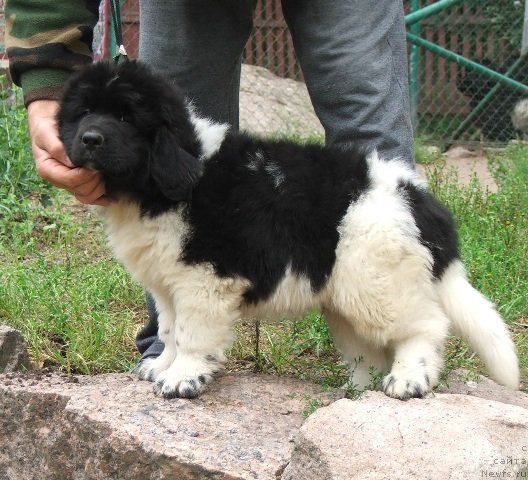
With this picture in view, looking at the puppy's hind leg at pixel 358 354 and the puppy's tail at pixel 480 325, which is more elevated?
the puppy's tail at pixel 480 325

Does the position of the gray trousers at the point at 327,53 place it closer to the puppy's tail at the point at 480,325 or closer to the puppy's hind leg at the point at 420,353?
the puppy's tail at the point at 480,325

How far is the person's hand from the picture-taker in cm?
310

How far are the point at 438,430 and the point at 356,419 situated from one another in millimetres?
245

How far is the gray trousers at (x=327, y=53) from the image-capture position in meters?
3.49

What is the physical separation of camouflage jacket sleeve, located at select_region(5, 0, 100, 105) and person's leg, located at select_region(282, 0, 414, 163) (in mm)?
868

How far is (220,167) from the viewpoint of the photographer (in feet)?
10.6

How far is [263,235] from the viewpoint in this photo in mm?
3164

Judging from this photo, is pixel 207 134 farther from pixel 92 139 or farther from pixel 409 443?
pixel 409 443

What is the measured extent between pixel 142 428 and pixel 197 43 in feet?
5.34

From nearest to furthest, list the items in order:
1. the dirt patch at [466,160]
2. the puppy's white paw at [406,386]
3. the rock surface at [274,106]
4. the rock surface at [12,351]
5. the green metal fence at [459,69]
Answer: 1. the puppy's white paw at [406,386]
2. the rock surface at [12,351]
3. the dirt patch at [466,160]
4. the rock surface at [274,106]
5. the green metal fence at [459,69]

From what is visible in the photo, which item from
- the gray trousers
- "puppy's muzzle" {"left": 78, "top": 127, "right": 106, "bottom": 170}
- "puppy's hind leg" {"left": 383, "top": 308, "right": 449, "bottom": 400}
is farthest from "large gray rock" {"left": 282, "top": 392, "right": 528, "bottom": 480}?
the gray trousers

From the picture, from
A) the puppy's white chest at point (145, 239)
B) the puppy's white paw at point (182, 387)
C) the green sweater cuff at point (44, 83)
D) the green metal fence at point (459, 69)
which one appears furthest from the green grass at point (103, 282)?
the green metal fence at point (459, 69)

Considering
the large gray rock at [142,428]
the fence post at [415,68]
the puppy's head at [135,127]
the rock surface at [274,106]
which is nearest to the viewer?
the large gray rock at [142,428]

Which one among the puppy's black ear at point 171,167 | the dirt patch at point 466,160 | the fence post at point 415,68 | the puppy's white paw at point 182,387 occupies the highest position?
the puppy's black ear at point 171,167
